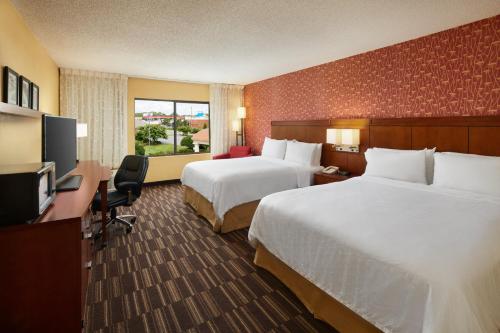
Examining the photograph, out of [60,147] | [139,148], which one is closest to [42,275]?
[60,147]

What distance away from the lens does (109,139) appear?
5617mm

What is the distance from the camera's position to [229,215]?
3621mm

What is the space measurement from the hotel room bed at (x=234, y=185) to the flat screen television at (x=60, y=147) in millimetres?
1605

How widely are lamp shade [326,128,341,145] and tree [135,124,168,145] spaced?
396 centimetres

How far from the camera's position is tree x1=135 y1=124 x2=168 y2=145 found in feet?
20.6

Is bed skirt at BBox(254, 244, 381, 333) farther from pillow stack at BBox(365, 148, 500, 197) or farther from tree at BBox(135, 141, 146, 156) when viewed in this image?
tree at BBox(135, 141, 146, 156)

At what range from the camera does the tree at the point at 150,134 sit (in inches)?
247

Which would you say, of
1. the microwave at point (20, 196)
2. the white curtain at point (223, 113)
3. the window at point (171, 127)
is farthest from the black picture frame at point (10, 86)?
the white curtain at point (223, 113)

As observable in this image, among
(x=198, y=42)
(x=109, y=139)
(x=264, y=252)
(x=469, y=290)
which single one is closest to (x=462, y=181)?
(x=469, y=290)

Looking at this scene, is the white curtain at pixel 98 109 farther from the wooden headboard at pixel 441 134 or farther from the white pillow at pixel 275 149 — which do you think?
the wooden headboard at pixel 441 134

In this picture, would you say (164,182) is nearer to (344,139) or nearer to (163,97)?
(163,97)

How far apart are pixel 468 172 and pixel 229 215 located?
269cm

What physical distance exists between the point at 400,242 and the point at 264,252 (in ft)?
4.44

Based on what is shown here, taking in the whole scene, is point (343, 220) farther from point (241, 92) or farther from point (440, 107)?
point (241, 92)
